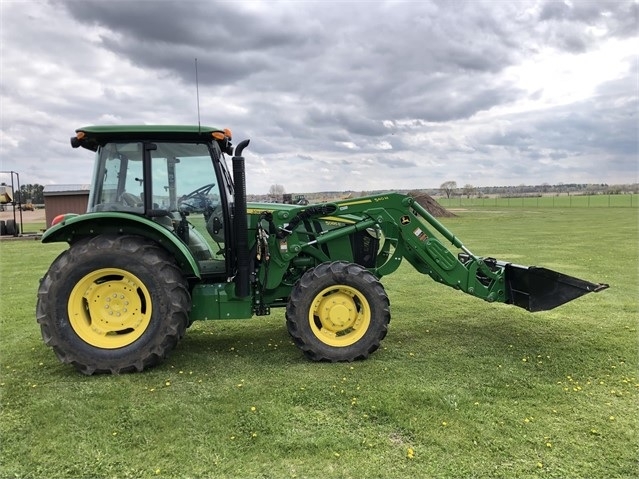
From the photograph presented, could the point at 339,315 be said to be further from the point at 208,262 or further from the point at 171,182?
the point at 171,182

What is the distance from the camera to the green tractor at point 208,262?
4574 millimetres

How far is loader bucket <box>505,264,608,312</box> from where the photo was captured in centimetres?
514

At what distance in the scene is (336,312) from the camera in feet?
16.4

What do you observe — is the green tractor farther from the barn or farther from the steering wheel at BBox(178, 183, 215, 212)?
the barn

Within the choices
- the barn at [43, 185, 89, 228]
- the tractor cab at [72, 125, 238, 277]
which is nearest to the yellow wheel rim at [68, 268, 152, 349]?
the tractor cab at [72, 125, 238, 277]

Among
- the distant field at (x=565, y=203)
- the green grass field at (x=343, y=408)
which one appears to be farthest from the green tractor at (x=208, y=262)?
the distant field at (x=565, y=203)

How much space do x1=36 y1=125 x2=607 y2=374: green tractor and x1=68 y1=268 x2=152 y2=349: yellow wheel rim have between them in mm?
11

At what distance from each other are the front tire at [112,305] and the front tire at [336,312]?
1.16 meters

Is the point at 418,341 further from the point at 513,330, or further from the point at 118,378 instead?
the point at 118,378

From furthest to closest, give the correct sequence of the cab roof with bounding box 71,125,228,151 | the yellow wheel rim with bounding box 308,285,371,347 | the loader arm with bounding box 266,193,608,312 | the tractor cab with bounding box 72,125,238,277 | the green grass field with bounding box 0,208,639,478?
the loader arm with bounding box 266,193,608,312 → the yellow wheel rim with bounding box 308,285,371,347 → the tractor cab with bounding box 72,125,238,277 → the cab roof with bounding box 71,125,228,151 → the green grass field with bounding box 0,208,639,478

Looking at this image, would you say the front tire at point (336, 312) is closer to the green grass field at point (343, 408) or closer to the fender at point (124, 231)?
the green grass field at point (343, 408)

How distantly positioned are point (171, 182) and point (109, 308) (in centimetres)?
143

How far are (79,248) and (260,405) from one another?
235 centimetres

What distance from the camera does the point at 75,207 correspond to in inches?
988
